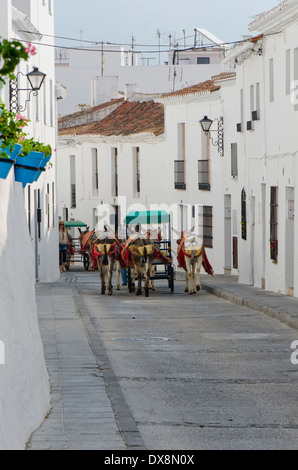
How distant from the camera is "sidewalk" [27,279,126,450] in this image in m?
8.04

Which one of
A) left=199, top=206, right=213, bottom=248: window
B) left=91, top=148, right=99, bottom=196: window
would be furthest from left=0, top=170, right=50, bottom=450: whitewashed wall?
left=91, top=148, right=99, bottom=196: window

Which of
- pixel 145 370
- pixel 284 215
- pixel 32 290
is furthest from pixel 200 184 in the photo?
pixel 32 290

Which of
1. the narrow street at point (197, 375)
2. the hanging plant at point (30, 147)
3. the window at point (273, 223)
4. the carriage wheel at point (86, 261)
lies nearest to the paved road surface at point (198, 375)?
the narrow street at point (197, 375)

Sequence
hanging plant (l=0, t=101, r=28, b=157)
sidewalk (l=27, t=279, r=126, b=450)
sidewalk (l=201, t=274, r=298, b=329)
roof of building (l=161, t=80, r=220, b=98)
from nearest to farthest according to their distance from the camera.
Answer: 1. hanging plant (l=0, t=101, r=28, b=157)
2. sidewalk (l=27, t=279, r=126, b=450)
3. sidewalk (l=201, t=274, r=298, b=329)
4. roof of building (l=161, t=80, r=220, b=98)

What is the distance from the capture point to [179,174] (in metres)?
40.0

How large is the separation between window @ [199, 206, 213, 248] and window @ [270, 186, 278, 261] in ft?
36.9

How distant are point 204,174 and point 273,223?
494 inches

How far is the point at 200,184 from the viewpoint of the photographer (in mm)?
37562

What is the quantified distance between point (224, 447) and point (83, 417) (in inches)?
53.9

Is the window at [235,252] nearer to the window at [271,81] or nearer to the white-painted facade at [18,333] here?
the window at [271,81]

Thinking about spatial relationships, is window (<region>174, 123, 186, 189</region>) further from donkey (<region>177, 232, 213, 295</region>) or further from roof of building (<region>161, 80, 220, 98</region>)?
donkey (<region>177, 232, 213, 295</region>)

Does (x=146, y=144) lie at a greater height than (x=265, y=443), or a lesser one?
greater

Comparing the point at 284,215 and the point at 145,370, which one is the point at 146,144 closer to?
the point at 284,215

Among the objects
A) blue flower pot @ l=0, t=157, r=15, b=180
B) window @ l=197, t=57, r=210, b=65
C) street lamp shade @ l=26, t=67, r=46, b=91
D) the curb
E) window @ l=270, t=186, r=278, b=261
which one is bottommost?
the curb
